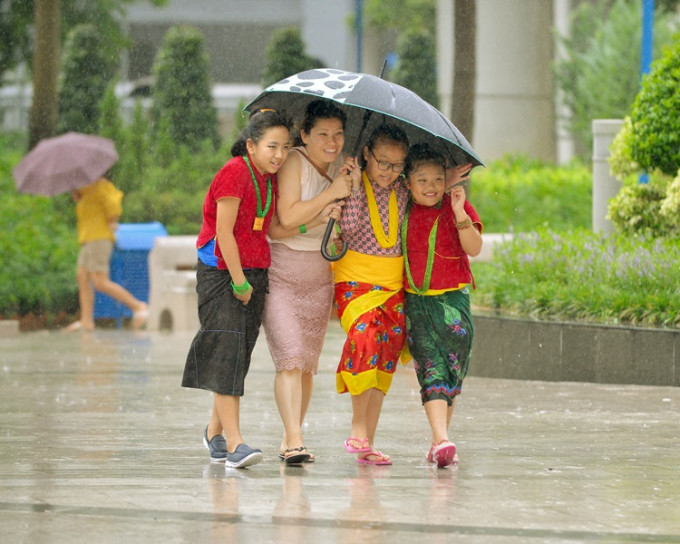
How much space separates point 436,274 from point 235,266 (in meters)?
0.97

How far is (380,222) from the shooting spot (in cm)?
716

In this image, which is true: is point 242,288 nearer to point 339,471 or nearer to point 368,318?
point 368,318

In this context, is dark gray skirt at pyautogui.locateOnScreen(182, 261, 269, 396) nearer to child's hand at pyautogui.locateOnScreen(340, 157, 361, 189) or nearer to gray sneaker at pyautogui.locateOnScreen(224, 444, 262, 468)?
gray sneaker at pyautogui.locateOnScreen(224, 444, 262, 468)

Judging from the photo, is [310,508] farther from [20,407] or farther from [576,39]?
[576,39]

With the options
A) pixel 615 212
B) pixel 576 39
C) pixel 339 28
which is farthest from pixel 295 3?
pixel 615 212

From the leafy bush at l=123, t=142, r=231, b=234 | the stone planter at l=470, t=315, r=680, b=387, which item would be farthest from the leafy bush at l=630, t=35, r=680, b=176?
the leafy bush at l=123, t=142, r=231, b=234

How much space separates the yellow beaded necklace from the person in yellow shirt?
347 inches

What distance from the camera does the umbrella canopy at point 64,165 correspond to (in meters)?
16.1

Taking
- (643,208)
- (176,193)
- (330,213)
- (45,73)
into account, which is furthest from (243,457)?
(45,73)

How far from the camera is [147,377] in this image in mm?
11211

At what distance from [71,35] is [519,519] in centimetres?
2114

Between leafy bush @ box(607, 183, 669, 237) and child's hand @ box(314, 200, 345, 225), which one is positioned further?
leafy bush @ box(607, 183, 669, 237)

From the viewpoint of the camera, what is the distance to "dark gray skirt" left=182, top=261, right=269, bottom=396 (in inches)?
277

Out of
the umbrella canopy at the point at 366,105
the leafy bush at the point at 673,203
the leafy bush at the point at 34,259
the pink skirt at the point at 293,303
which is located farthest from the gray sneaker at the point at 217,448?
the leafy bush at the point at 34,259
